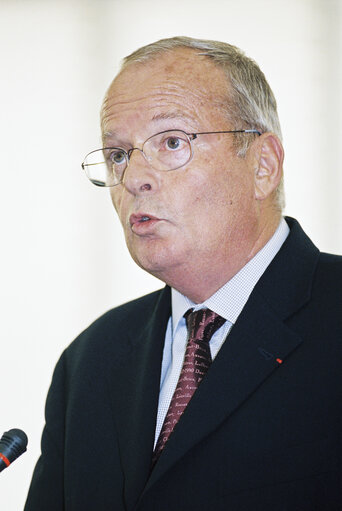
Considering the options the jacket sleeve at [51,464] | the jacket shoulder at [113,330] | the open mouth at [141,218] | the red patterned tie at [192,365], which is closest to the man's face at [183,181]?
the open mouth at [141,218]

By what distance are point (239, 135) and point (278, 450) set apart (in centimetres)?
73

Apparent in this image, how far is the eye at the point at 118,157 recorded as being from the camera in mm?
1543

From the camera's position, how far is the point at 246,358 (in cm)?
130

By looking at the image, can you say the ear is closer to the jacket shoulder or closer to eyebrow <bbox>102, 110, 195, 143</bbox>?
eyebrow <bbox>102, 110, 195, 143</bbox>

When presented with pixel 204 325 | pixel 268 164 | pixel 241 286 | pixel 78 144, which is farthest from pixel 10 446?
pixel 78 144

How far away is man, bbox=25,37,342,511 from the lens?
1.22 m

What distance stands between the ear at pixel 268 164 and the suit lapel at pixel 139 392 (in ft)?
1.31

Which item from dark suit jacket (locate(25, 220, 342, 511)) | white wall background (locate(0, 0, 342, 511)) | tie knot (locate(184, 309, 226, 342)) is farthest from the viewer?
white wall background (locate(0, 0, 342, 511))

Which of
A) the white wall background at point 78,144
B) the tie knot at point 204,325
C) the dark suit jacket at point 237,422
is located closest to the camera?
the dark suit jacket at point 237,422

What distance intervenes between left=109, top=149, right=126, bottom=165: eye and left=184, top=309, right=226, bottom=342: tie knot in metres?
0.42

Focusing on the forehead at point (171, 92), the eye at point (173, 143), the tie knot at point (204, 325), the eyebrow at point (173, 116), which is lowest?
the tie knot at point (204, 325)

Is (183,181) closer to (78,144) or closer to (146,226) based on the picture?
(146,226)

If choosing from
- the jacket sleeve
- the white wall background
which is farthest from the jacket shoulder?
the white wall background

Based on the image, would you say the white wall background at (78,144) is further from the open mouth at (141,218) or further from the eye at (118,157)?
the open mouth at (141,218)
